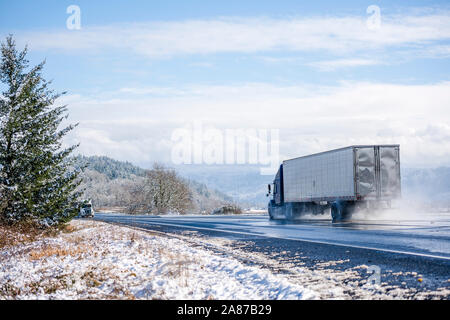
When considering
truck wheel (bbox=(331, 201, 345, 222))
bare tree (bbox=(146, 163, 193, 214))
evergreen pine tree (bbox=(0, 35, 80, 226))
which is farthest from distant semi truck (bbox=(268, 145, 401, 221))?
bare tree (bbox=(146, 163, 193, 214))

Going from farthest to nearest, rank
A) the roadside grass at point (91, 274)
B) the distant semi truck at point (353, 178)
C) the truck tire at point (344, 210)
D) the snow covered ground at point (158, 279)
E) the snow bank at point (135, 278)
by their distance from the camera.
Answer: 1. the truck tire at point (344, 210)
2. the distant semi truck at point (353, 178)
3. the roadside grass at point (91, 274)
4. the snow bank at point (135, 278)
5. the snow covered ground at point (158, 279)

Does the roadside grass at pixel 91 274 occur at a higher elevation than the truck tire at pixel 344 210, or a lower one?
lower

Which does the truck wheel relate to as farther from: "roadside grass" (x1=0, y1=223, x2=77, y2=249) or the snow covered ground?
the snow covered ground

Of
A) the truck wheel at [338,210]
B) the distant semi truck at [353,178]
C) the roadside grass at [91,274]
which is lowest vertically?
the roadside grass at [91,274]

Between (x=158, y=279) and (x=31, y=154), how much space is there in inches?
482

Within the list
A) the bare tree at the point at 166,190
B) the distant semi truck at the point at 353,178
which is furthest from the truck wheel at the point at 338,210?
the bare tree at the point at 166,190

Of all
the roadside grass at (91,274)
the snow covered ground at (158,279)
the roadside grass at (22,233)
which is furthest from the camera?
the roadside grass at (22,233)

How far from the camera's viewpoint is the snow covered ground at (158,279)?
693cm

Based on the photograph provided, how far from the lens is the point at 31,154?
18016 mm

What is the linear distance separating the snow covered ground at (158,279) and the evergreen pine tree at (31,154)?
257 inches

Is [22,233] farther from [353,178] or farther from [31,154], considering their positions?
[353,178]

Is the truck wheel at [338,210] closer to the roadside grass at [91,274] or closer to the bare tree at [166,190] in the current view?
the roadside grass at [91,274]

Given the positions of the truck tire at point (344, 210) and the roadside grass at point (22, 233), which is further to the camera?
the truck tire at point (344, 210)
